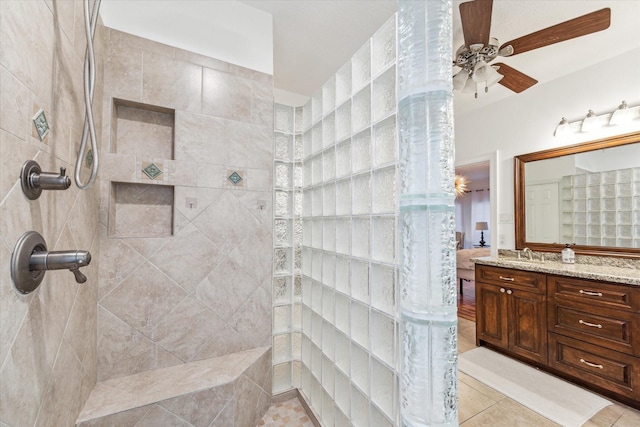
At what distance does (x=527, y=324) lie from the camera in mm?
2197

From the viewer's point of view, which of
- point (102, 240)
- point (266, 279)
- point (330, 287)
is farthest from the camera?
point (266, 279)

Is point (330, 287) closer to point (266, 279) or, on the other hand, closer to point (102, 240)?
point (266, 279)

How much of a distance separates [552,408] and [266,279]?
2099mm

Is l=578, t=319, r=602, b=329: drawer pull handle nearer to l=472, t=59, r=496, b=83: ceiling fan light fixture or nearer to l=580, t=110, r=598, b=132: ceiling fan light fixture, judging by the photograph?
l=580, t=110, r=598, b=132: ceiling fan light fixture

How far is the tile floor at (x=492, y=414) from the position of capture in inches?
62.9

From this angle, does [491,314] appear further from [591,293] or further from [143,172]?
[143,172]

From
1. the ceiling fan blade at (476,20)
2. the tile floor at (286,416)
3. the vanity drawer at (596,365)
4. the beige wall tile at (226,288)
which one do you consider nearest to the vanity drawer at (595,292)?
the vanity drawer at (596,365)

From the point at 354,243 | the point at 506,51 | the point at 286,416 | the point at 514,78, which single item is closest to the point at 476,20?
the point at 506,51

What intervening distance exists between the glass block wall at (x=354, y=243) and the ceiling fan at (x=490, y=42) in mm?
753

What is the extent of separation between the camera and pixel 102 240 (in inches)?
52.5

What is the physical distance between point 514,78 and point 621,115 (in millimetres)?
970

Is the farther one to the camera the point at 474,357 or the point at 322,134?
the point at 474,357

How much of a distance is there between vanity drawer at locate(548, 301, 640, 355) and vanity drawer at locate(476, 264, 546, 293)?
0.17 meters

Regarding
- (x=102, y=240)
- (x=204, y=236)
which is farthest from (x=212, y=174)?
(x=102, y=240)
